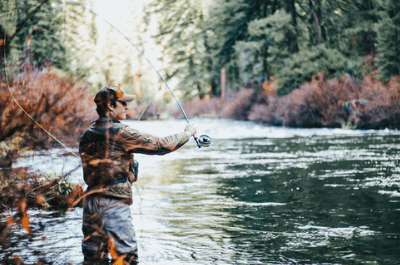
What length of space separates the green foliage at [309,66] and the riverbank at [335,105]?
0.63 m

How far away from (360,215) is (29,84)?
590 cm

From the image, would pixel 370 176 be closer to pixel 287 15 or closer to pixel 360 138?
pixel 360 138

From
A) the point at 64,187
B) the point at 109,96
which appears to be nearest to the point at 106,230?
the point at 109,96

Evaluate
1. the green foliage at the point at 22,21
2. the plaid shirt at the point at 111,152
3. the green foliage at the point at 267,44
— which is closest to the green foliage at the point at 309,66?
the green foliage at the point at 267,44

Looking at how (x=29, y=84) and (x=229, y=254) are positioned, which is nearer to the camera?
(x=229, y=254)

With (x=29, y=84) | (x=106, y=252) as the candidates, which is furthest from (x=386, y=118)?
(x=106, y=252)

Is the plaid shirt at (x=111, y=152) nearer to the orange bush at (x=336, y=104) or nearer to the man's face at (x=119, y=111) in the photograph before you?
the man's face at (x=119, y=111)

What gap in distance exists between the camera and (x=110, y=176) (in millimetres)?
4504

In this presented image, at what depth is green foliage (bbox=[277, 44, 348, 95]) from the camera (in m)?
31.1

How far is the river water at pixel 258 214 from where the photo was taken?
19.8 ft

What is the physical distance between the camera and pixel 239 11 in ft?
129

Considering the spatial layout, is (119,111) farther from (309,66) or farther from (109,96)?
(309,66)

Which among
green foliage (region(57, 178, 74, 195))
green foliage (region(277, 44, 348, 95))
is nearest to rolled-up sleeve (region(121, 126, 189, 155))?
green foliage (region(57, 178, 74, 195))

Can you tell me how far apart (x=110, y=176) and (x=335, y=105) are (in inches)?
918
